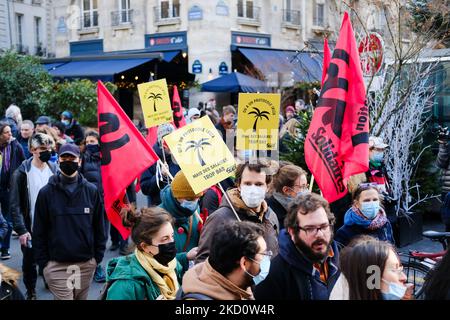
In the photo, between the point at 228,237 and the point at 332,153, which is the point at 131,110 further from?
the point at 228,237

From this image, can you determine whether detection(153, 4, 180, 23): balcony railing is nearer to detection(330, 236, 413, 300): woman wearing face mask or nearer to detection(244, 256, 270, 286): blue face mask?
detection(244, 256, 270, 286): blue face mask

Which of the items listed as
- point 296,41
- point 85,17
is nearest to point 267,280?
point 296,41

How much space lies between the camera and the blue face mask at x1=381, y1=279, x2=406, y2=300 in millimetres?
2945

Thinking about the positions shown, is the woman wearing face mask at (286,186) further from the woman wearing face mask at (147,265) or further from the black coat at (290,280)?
the black coat at (290,280)

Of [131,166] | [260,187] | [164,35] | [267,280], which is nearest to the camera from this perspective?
[267,280]

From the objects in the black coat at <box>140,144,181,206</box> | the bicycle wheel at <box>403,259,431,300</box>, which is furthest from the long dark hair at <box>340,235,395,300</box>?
the black coat at <box>140,144,181,206</box>

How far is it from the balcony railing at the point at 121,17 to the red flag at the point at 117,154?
24811 mm

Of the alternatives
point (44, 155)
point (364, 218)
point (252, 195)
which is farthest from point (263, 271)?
point (44, 155)

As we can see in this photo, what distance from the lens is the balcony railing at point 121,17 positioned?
2905 centimetres

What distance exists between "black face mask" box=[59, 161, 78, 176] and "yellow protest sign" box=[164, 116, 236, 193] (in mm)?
964

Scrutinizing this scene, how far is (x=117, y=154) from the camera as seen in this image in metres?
5.05

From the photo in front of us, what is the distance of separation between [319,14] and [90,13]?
1161 cm

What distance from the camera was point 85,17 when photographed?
103ft

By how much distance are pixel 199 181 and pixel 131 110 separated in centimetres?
2571
